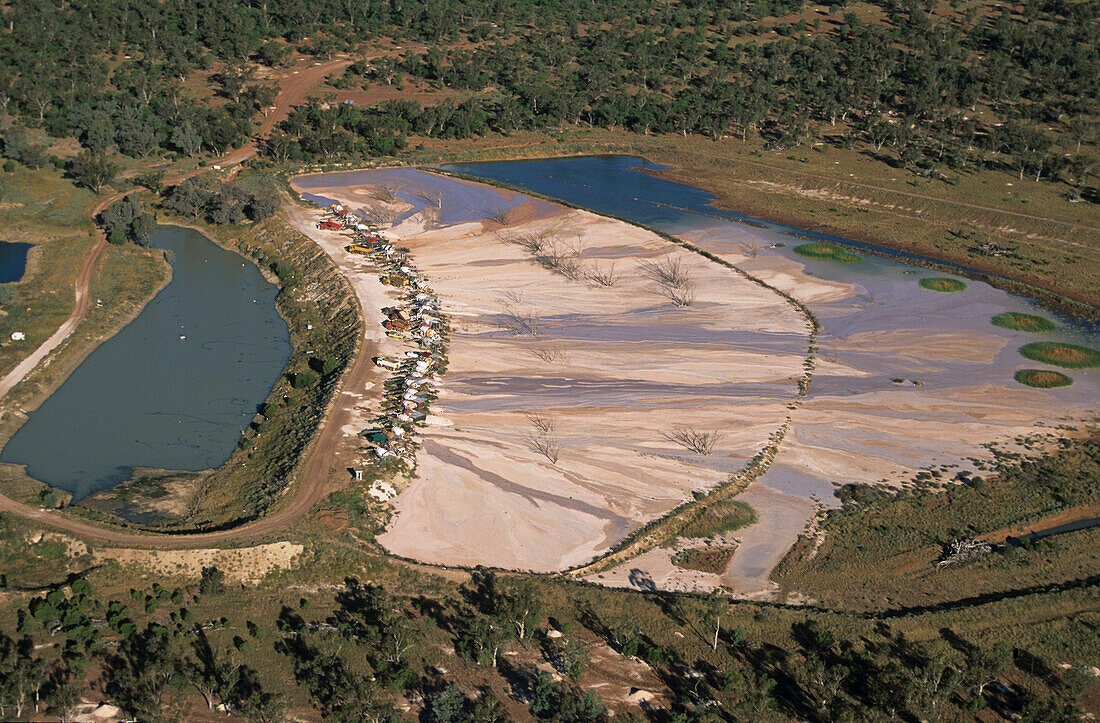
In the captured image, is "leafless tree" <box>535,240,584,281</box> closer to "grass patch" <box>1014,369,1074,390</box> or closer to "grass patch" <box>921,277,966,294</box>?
"grass patch" <box>921,277,966,294</box>

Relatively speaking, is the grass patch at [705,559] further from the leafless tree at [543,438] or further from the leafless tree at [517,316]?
the leafless tree at [517,316]

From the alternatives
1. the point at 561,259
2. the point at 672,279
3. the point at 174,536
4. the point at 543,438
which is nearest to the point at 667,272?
the point at 672,279

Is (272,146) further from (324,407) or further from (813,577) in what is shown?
(813,577)

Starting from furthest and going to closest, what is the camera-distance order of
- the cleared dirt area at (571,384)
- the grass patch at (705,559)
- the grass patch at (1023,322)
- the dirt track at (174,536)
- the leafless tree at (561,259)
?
the leafless tree at (561,259) → the grass patch at (1023,322) → the cleared dirt area at (571,384) → the grass patch at (705,559) → the dirt track at (174,536)

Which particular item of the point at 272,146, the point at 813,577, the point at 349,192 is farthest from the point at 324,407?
the point at 272,146

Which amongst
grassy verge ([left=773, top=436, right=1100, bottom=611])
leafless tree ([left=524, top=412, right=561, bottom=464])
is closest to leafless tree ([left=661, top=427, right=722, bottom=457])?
leafless tree ([left=524, top=412, right=561, bottom=464])

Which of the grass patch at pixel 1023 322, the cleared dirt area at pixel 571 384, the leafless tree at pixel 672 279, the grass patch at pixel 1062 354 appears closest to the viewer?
the cleared dirt area at pixel 571 384

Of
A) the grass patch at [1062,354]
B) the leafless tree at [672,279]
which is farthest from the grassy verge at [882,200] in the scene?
the leafless tree at [672,279]

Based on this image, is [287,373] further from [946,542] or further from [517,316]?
[946,542]
